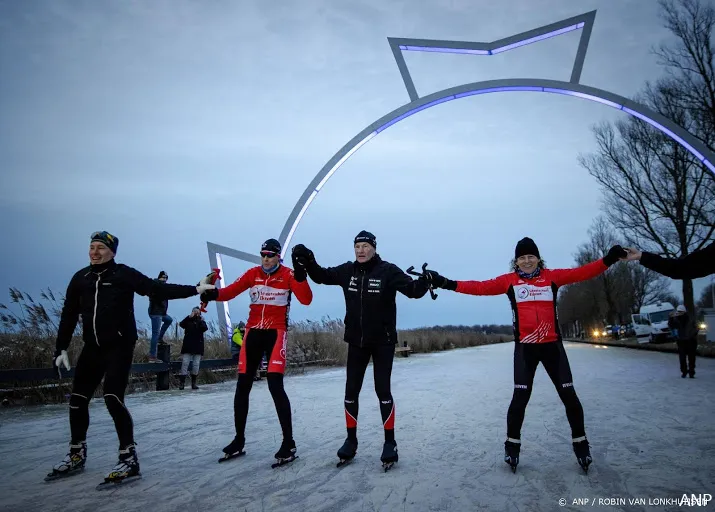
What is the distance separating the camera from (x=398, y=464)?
3.79m

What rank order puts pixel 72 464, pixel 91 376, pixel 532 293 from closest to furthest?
pixel 72 464
pixel 91 376
pixel 532 293

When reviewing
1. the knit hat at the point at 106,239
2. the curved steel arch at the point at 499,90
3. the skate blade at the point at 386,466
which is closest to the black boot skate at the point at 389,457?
the skate blade at the point at 386,466

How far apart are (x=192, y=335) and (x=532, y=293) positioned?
341 inches

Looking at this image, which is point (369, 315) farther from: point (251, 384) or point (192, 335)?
point (192, 335)

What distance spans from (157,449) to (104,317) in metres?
1.66

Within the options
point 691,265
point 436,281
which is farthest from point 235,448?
point 691,265

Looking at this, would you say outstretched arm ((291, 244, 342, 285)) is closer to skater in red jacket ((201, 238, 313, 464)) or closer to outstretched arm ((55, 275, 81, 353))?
skater in red jacket ((201, 238, 313, 464))

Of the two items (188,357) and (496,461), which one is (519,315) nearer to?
(496,461)

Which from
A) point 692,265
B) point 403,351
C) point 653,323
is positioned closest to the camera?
point 692,265

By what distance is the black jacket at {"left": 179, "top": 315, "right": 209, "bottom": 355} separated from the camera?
10.6 m

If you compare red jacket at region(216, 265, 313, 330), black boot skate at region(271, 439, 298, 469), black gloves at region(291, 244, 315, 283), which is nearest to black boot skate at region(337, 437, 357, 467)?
black boot skate at region(271, 439, 298, 469)

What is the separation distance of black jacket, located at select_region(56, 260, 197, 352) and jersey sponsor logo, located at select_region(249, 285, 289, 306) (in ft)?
2.28

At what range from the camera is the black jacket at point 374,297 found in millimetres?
4125

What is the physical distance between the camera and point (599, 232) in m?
44.0
